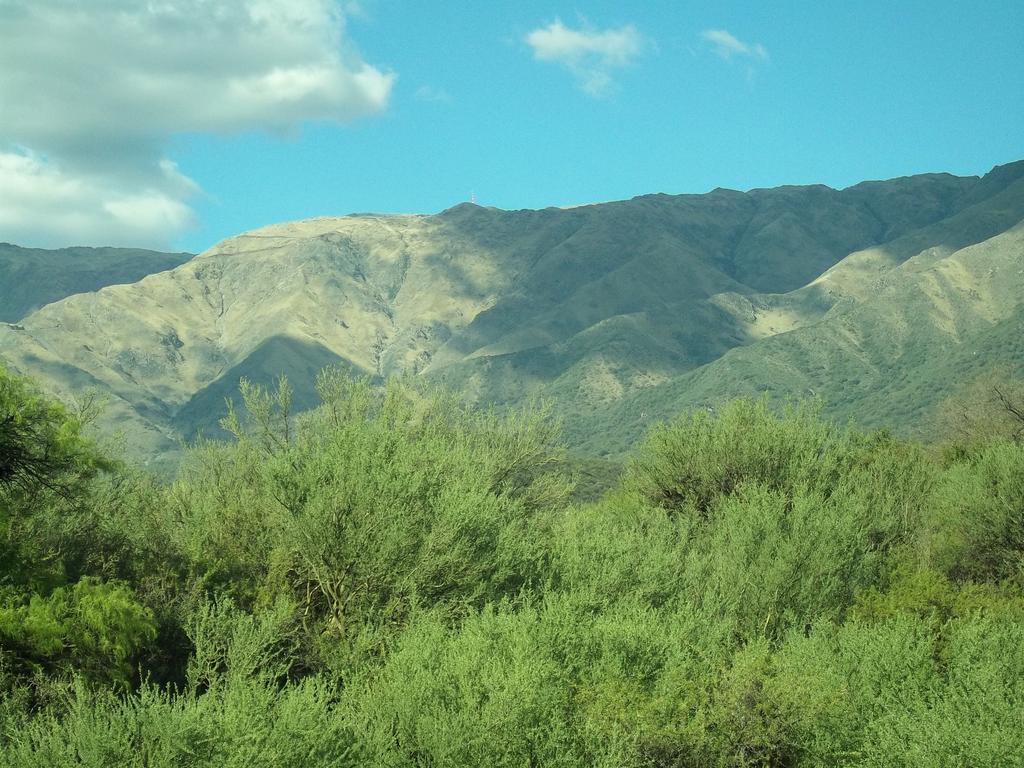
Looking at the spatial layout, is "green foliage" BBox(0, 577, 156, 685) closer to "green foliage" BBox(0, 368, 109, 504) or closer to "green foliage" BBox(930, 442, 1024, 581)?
"green foliage" BBox(0, 368, 109, 504)

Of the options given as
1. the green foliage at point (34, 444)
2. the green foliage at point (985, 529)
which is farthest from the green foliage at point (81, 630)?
the green foliage at point (985, 529)

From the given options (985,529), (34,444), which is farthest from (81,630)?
(985,529)

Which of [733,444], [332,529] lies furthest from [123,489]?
[733,444]

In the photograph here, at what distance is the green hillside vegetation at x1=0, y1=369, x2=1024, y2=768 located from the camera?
45.4 ft

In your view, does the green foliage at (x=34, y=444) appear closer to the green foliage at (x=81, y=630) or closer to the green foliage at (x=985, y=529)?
the green foliage at (x=81, y=630)

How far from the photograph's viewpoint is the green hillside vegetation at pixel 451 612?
13844 mm

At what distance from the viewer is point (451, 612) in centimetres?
2097

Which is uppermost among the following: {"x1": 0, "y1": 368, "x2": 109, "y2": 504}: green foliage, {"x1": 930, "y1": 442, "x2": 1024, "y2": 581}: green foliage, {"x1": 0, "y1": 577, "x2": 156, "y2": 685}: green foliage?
{"x1": 0, "y1": 368, "x2": 109, "y2": 504}: green foliage

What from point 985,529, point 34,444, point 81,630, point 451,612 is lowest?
point 985,529

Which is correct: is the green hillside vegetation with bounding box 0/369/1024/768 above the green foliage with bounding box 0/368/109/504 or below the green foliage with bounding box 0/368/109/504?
below

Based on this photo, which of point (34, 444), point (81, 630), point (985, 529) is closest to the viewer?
point (81, 630)

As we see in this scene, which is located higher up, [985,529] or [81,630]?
[81,630]

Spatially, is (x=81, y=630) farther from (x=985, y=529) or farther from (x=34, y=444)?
(x=985, y=529)

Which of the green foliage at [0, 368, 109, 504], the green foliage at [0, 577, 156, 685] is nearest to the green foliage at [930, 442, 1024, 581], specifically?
the green foliage at [0, 577, 156, 685]
